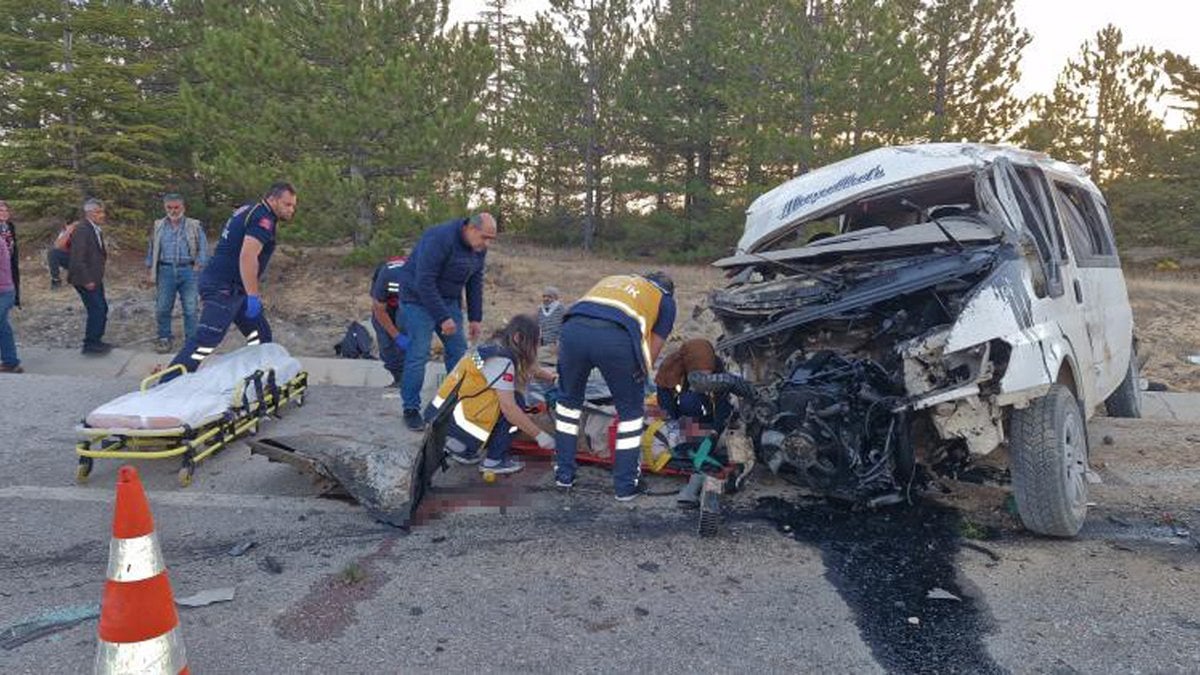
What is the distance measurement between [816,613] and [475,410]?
2197 millimetres

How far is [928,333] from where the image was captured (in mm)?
3514

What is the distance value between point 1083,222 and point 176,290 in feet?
26.2

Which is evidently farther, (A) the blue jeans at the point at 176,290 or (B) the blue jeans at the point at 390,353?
(A) the blue jeans at the point at 176,290

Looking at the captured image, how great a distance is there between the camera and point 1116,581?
3248 millimetres

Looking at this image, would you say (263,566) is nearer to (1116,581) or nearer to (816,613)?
(816,613)

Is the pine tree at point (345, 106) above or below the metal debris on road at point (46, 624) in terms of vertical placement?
above

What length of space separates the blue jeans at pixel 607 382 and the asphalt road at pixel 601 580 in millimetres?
210

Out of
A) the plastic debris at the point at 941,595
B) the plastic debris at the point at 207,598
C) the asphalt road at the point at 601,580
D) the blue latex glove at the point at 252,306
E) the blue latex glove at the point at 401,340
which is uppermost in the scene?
the blue latex glove at the point at 252,306

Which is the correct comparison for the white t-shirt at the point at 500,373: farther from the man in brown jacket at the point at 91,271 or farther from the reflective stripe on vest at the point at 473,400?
the man in brown jacket at the point at 91,271

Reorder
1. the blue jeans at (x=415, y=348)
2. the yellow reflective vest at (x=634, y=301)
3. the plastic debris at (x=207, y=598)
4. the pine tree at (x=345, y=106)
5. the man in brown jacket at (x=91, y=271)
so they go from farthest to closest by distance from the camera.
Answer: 1. the pine tree at (x=345, y=106)
2. the man in brown jacket at (x=91, y=271)
3. the blue jeans at (x=415, y=348)
4. the yellow reflective vest at (x=634, y=301)
5. the plastic debris at (x=207, y=598)

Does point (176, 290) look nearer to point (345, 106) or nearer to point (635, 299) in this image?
point (345, 106)

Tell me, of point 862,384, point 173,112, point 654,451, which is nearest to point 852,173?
point 862,384

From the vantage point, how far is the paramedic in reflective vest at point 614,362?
410 cm

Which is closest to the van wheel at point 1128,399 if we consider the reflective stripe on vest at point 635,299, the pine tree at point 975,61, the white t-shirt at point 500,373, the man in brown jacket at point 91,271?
the reflective stripe on vest at point 635,299
